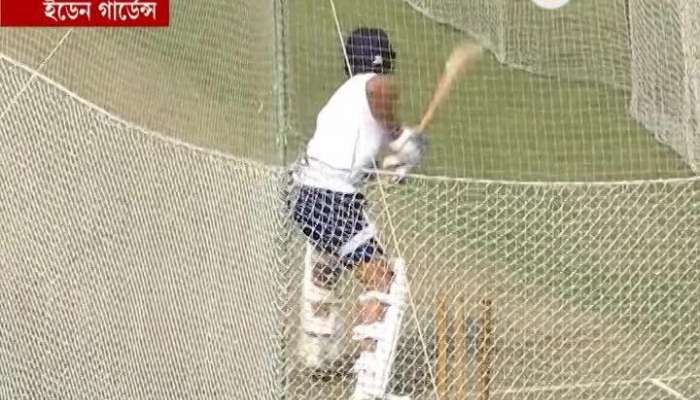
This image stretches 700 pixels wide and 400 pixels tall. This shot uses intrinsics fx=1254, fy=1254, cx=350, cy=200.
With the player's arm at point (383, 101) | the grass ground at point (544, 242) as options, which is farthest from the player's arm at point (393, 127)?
the grass ground at point (544, 242)

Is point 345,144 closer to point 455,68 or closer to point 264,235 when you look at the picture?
point 264,235

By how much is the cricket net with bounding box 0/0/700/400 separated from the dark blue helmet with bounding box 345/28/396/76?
0.56 feet

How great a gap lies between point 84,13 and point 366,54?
4.84 ft

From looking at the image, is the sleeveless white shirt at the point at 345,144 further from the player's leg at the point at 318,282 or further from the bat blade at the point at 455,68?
the bat blade at the point at 455,68

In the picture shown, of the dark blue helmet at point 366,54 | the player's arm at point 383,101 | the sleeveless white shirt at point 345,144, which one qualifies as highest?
the dark blue helmet at point 366,54

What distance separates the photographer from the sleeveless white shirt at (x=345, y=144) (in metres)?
3.70

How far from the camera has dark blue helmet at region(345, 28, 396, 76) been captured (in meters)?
3.93

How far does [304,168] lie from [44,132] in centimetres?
95

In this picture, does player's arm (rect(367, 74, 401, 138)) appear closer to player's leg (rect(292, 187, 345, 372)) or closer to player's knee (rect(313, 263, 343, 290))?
player's leg (rect(292, 187, 345, 372))

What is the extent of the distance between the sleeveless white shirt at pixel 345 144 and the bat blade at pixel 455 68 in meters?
0.53

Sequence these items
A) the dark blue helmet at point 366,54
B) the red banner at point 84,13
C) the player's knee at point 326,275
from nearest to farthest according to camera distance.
Answer: the player's knee at point 326,275 < the dark blue helmet at point 366,54 < the red banner at point 84,13

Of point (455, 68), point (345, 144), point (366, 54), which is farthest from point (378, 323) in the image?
point (455, 68)

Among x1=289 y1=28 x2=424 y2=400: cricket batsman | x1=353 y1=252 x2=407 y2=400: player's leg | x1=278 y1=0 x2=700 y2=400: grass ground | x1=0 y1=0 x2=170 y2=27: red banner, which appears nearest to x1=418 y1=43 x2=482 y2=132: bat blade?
x1=278 y1=0 x2=700 y2=400: grass ground

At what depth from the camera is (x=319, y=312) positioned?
12.3ft
